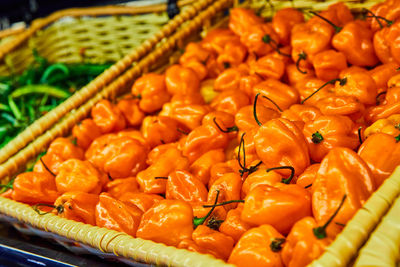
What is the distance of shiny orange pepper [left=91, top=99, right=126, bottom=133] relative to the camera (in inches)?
108

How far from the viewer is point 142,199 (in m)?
2.05

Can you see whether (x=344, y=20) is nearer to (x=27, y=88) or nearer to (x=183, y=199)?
(x=183, y=199)

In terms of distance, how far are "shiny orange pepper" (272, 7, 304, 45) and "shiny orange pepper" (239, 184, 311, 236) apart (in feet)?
4.75

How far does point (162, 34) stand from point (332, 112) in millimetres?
1513

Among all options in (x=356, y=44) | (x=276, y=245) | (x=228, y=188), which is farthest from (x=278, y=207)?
(x=356, y=44)

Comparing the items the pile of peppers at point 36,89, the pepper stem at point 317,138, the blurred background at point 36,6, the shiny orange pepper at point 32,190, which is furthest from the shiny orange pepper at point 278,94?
the blurred background at point 36,6

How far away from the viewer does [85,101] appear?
9.48 ft

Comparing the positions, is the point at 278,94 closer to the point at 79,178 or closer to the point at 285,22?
the point at 285,22

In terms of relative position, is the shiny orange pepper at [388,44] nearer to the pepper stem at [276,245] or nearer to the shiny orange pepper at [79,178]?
the pepper stem at [276,245]

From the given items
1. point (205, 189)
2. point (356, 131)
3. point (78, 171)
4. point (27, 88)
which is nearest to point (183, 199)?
point (205, 189)

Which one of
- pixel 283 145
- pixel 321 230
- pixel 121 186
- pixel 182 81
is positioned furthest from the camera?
pixel 182 81

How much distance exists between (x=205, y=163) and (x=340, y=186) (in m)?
0.91

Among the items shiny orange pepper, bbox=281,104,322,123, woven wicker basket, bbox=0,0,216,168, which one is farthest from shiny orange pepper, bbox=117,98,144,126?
shiny orange pepper, bbox=281,104,322,123

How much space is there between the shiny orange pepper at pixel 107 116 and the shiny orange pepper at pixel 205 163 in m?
0.74
